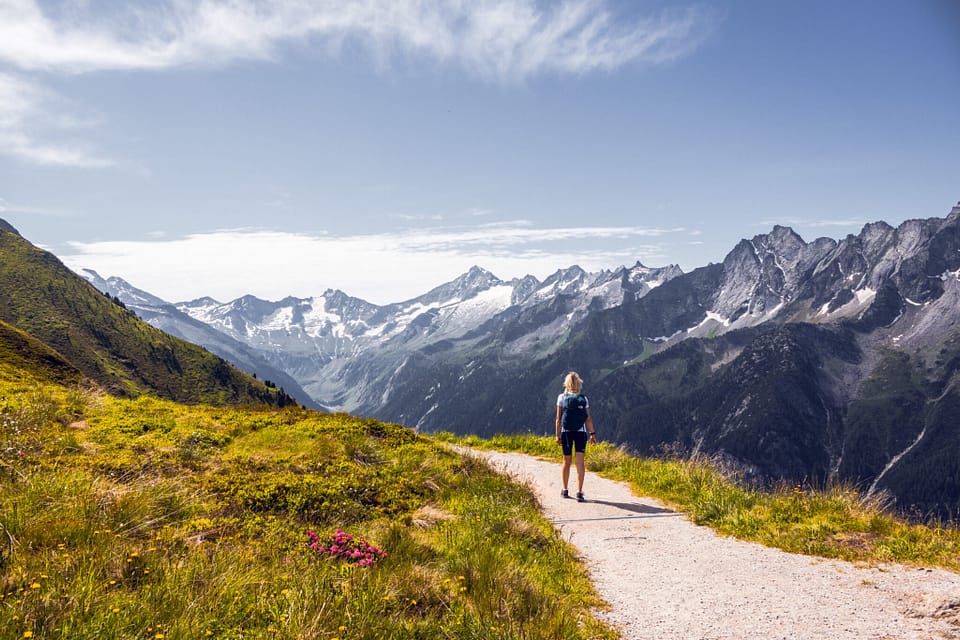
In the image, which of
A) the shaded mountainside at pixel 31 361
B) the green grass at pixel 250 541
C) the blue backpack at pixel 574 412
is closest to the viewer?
the green grass at pixel 250 541

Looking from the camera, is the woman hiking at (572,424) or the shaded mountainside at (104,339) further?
the shaded mountainside at (104,339)

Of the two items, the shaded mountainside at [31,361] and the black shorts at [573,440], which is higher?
the shaded mountainside at [31,361]

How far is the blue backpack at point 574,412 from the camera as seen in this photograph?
49.8 feet

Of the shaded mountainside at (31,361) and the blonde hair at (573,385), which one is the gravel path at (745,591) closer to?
the blonde hair at (573,385)

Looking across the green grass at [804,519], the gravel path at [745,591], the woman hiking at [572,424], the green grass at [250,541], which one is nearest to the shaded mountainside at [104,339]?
the green grass at [250,541]

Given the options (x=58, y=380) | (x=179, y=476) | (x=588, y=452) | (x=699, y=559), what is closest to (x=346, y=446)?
(x=179, y=476)

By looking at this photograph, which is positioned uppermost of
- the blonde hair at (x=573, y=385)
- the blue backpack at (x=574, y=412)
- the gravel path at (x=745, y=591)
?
the blonde hair at (x=573, y=385)

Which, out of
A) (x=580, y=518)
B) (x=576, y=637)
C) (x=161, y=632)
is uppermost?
(x=161, y=632)

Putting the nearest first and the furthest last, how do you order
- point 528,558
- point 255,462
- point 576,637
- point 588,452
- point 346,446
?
point 576,637, point 528,558, point 255,462, point 346,446, point 588,452

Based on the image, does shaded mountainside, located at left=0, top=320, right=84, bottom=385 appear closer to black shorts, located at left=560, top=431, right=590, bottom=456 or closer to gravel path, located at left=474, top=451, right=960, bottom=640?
black shorts, located at left=560, top=431, right=590, bottom=456

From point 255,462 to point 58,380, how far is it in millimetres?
16456

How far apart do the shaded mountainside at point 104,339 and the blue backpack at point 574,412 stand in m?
105

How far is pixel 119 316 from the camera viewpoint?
146m

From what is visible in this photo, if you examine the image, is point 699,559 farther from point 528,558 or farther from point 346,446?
point 346,446
